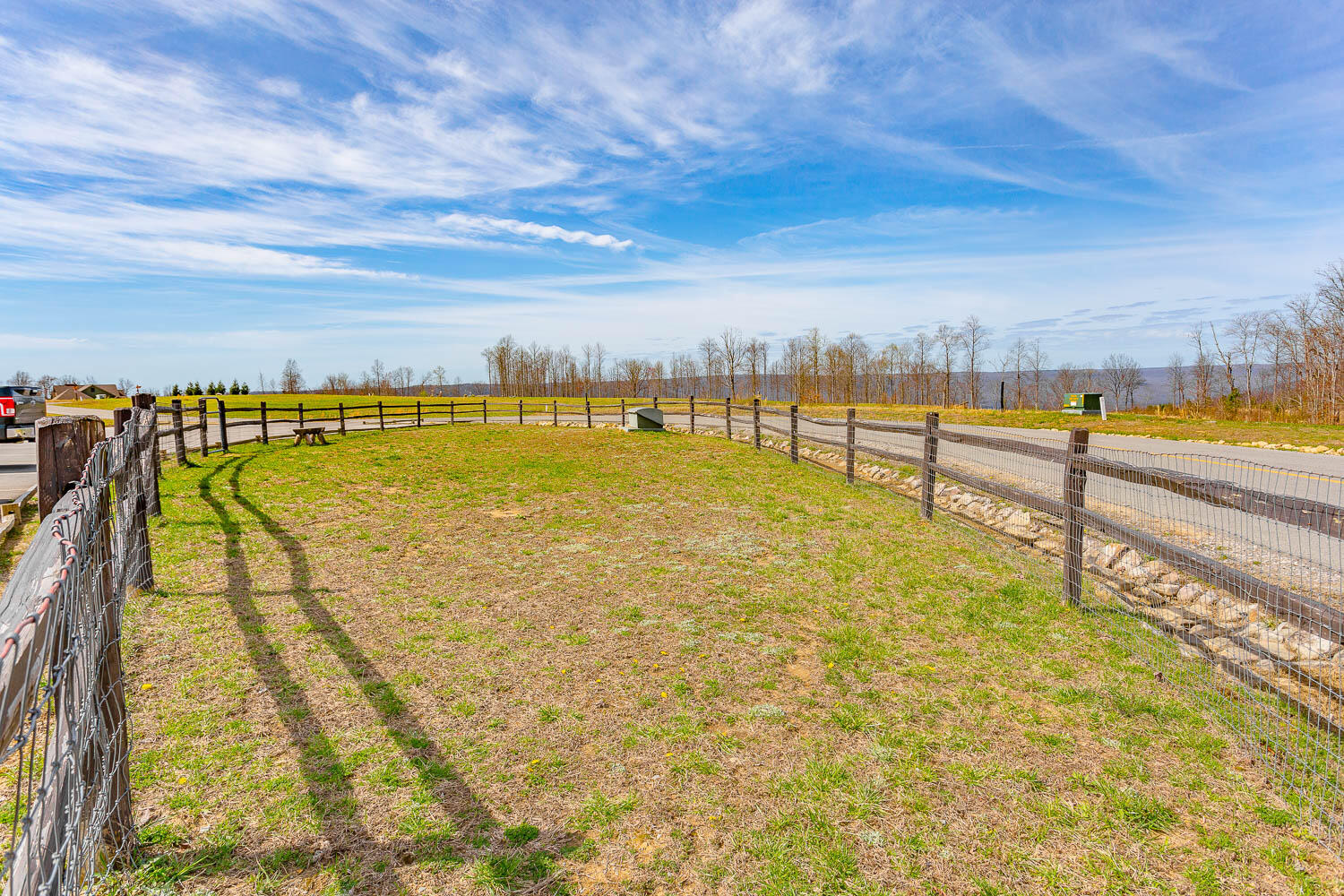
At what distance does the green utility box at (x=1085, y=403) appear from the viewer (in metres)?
28.7

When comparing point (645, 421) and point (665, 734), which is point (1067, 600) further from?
point (645, 421)

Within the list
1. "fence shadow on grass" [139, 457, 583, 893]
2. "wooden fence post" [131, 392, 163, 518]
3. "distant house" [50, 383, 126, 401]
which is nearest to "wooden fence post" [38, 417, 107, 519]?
"fence shadow on grass" [139, 457, 583, 893]

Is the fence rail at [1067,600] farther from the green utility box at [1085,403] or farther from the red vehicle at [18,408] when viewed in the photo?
the green utility box at [1085,403]

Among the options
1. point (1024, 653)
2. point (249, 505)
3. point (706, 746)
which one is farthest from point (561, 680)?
point (249, 505)

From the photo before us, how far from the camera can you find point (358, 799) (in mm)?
3260

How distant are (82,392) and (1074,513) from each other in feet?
271

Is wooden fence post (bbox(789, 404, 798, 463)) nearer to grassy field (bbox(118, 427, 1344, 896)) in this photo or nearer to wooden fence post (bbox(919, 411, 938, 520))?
wooden fence post (bbox(919, 411, 938, 520))

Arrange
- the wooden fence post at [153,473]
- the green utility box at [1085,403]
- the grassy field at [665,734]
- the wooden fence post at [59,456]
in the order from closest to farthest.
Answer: the grassy field at [665,734] → the wooden fence post at [59,456] → the wooden fence post at [153,473] → the green utility box at [1085,403]

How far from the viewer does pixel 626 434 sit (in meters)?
22.8

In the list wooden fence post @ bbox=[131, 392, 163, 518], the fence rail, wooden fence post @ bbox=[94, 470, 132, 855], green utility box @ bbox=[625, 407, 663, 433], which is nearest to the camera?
the fence rail

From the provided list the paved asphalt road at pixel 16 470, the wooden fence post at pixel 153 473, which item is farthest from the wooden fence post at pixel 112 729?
the paved asphalt road at pixel 16 470

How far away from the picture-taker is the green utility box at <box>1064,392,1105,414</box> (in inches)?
1130

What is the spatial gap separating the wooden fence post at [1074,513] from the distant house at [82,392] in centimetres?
7612

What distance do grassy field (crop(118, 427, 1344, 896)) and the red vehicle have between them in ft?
41.7
